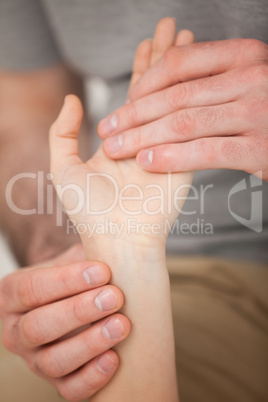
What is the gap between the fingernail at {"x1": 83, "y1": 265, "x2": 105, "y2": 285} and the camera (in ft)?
1.07

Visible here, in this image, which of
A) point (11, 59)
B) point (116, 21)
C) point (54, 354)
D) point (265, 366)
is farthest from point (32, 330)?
point (11, 59)

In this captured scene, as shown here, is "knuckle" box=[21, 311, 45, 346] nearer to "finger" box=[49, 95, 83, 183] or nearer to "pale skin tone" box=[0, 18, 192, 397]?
"pale skin tone" box=[0, 18, 192, 397]

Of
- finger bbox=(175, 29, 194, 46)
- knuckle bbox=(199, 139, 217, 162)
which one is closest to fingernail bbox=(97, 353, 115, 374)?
knuckle bbox=(199, 139, 217, 162)

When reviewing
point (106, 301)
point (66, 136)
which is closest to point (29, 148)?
point (66, 136)

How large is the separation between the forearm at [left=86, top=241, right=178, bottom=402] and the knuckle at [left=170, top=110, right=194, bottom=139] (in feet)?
0.36

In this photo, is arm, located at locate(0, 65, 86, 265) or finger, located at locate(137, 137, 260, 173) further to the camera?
arm, located at locate(0, 65, 86, 265)

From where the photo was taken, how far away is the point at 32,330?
1.18 feet

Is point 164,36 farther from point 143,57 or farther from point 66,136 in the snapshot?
point 66,136

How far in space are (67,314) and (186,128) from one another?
0.20 metres

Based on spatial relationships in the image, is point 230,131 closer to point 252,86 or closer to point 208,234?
point 252,86

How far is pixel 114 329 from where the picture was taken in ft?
1.06

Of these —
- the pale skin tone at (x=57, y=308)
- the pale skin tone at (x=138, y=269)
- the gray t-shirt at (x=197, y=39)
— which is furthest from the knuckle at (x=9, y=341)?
the gray t-shirt at (x=197, y=39)

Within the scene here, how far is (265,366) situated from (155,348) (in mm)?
143

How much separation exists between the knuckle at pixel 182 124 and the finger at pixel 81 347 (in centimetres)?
17
